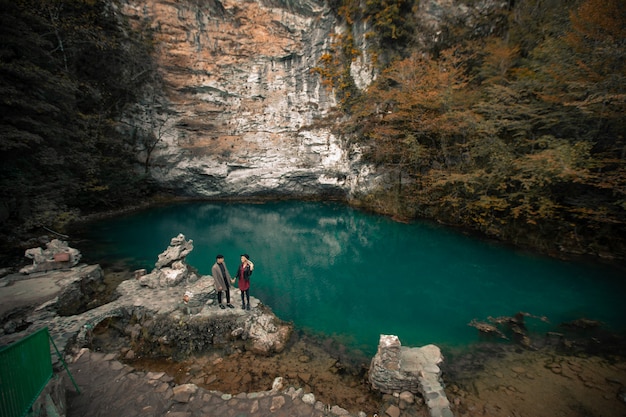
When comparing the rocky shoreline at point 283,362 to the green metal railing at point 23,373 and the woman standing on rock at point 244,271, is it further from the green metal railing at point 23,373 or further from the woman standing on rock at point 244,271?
the green metal railing at point 23,373

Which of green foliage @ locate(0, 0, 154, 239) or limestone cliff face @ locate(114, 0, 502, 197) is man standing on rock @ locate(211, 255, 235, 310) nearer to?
green foliage @ locate(0, 0, 154, 239)

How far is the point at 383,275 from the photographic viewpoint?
36.4ft

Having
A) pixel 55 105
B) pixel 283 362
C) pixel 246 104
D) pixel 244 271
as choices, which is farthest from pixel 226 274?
pixel 246 104

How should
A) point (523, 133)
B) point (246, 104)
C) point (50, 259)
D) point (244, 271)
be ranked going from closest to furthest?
1. point (244, 271)
2. point (50, 259)
3. point (523, 133)
4. point (246, 104)

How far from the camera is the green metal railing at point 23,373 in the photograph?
2.57 m

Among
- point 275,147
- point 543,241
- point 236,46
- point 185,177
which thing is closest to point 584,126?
point 543,241

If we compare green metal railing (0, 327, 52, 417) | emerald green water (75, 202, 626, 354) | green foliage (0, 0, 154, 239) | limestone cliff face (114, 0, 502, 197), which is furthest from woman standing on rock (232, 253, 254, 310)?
limestone cliff face (114, 0, 502, 197)

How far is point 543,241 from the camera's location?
1235cm

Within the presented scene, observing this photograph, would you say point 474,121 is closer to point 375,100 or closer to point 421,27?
point 375,100

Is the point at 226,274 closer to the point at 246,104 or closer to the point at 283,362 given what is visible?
the point at 283,362

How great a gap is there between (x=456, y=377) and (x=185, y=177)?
2438 centimetres

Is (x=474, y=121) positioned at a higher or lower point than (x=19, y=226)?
higher

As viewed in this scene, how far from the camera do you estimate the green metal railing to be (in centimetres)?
257

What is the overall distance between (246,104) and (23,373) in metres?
24.5
